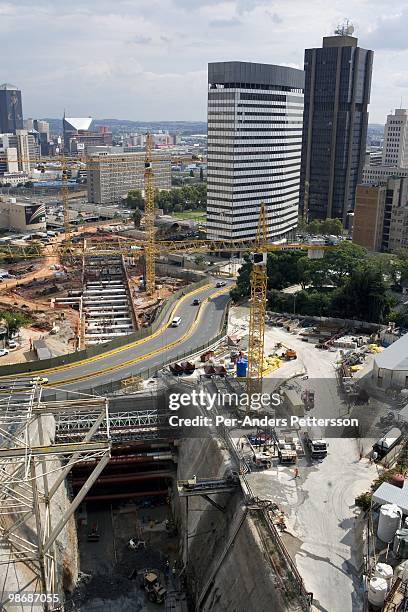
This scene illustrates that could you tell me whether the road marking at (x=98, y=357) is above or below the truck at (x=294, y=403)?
below

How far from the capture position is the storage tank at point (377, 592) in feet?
61.3

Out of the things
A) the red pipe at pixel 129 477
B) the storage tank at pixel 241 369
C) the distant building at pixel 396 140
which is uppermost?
the distant building at pixel 396 140

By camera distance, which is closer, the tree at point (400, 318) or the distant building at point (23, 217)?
the tree at point (400, 318)

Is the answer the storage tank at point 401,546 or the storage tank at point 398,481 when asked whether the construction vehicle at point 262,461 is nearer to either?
the storage tank at point 398,481

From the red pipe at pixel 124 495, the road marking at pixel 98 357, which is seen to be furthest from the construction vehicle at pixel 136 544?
the road marking at pixel 98 357

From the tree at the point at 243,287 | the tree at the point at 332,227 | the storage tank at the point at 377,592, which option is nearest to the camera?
the storage tank at the point at 377,592

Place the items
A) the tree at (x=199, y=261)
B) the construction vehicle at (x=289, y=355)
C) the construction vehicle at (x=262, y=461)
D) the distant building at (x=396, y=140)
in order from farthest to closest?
the distant building at (x=396, y=140)
the tree at (x=199, y=261)
the construction vehicle at (x=289, y=355)
the construction vehicle at (x=262, y=461)

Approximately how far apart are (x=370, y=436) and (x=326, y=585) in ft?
38.8

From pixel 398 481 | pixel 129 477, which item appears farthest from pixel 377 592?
pixel 129 477

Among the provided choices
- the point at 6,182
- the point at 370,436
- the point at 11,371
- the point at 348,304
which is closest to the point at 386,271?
the point at 348,304

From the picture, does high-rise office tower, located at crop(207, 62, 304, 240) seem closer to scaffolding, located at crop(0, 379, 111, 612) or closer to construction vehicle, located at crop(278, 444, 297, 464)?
construction vehicle, located at crop(278, 444, 297, 464)

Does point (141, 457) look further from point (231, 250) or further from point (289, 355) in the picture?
point (231, 250)

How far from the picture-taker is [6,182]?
157 metres

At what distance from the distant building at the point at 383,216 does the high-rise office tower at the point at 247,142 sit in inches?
542
